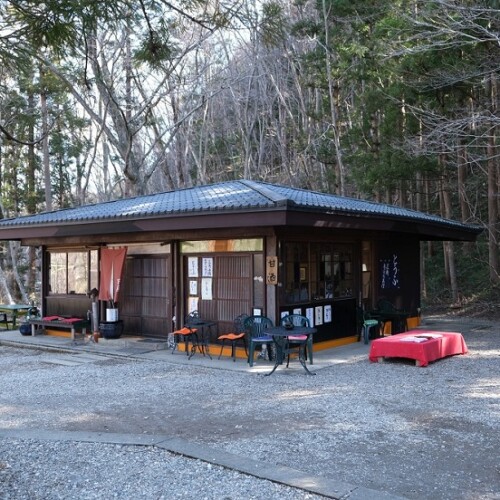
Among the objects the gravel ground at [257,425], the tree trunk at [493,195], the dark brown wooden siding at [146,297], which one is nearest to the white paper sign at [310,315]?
the gravel ground at [257,425]

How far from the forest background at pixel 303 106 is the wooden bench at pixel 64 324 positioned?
3.95m

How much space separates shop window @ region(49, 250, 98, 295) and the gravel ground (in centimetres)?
319

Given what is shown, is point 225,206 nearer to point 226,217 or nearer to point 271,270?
point 226,217

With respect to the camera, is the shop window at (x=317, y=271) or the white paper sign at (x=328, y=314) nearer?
the shop window at (x=317, y=271)

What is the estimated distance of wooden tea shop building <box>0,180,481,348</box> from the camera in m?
9.10

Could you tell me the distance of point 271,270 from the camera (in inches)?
363

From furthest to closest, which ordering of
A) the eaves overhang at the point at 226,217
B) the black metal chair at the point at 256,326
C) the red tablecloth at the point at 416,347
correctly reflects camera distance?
the black metal chair at the point at 256,326, the red tablecloth at the point at 416,347, the eaves overhang at the point at 226,217

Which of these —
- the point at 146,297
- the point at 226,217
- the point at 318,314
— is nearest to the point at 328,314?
the point at 318,314

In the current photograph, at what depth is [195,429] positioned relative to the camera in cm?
546

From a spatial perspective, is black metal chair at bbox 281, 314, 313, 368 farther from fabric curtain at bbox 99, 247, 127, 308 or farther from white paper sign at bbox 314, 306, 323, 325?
fabric curtain at bbox 99, 247, 127, 308

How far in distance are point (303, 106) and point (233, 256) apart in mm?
14410

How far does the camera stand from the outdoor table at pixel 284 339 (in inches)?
316

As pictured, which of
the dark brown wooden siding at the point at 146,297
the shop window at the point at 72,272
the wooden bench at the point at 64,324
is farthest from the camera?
the shop window at the point at 72,272

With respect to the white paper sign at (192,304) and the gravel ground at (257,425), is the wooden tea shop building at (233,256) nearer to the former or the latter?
the white paper sign at (192,304)
